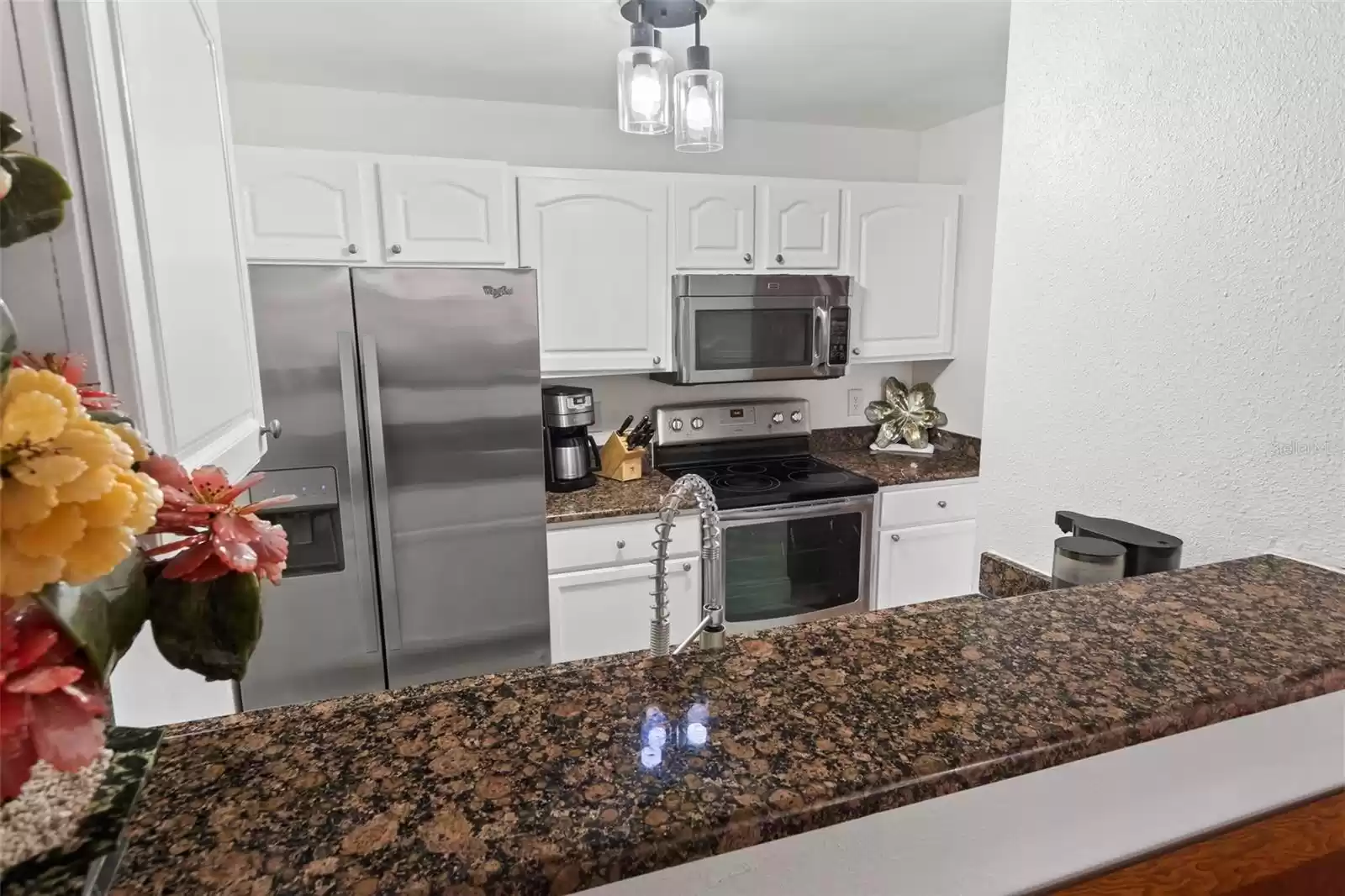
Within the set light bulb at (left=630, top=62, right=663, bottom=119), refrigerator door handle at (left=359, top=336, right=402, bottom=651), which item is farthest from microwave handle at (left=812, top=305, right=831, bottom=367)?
refrigerator door handle at (left=359, top=336, right=402, bottom=651)

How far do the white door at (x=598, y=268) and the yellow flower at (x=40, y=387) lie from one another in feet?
7.06

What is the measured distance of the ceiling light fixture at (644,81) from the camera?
58.6 inches

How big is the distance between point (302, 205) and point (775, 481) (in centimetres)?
187

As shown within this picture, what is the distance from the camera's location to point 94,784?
19.3 inches

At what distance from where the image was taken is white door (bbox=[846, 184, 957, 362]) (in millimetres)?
2830

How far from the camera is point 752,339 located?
272 cm

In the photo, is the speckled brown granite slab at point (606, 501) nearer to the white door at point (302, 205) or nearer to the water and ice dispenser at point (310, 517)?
the water and ice dispenser at point (310, 517)

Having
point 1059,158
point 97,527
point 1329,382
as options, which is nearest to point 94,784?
point 97,527

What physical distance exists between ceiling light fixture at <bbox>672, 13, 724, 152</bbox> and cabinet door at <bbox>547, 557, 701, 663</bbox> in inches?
54.9

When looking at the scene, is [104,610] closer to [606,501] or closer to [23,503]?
[23,503]

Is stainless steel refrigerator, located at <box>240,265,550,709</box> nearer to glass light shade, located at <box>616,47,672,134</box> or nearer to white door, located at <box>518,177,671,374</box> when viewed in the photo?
white door, located at <box>518,177,671,374</box>

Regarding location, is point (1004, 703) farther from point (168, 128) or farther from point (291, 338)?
point (291, 338)

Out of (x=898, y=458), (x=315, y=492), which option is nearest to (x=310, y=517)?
(x=315, y=492)

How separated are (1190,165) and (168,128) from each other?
1339mm
